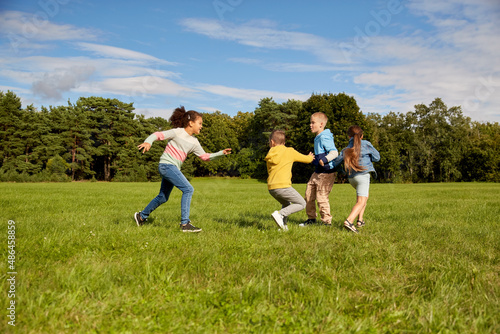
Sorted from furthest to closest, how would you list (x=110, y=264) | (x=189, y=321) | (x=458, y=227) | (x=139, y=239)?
(x=458, y=227)
(x=139, y=239)
(x=110, y=264)
(x=189, y=321)

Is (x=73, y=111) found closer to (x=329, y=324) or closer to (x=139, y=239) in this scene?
(x=139, y=239)

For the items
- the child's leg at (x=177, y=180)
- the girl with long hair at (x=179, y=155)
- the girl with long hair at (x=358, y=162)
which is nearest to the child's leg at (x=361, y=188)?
the girl with long hair at (x=358, y=162)

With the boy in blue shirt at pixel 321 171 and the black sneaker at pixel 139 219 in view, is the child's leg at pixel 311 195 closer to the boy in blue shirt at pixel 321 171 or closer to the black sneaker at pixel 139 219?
the boy in blue shirt at pixel 321 171

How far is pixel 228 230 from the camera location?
6156 millimetres

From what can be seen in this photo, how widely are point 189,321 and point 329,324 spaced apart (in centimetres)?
104

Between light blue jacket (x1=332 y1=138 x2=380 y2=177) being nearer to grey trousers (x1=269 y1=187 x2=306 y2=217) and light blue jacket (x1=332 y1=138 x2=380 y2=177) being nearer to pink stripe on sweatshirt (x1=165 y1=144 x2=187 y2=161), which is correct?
grey trousers (x1=269 y1=187 x2=306 y2=217)

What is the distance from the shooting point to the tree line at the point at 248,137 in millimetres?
46906

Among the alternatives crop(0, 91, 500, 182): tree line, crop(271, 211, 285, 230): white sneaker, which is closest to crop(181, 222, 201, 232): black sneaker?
crop(271, 211, 285, 230): white sneaker

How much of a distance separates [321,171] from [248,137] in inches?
2327

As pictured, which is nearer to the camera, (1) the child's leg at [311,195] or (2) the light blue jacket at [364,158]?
(2) the light blue jacket at [364,158]

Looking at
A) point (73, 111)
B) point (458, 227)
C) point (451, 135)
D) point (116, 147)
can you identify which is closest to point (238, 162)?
point (116, 147)

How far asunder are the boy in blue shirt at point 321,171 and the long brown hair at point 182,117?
7.34ft

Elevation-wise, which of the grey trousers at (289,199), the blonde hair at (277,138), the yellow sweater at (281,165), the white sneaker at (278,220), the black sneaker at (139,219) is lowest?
the black sneaker at (139,219)

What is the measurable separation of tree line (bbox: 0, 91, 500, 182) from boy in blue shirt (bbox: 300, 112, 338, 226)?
38.0m
